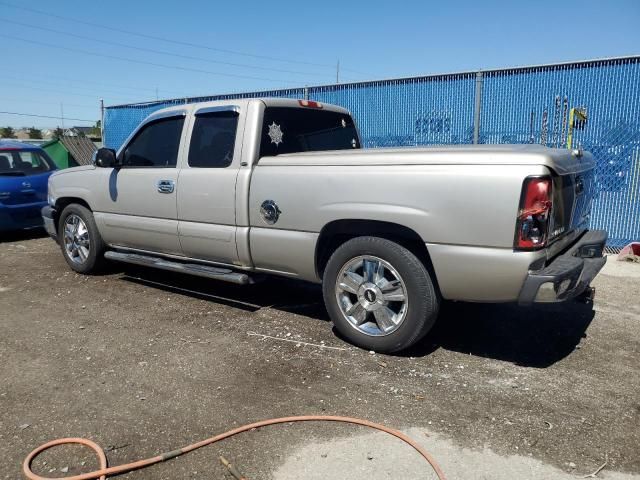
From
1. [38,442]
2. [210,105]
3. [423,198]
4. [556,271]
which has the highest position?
[210,105]

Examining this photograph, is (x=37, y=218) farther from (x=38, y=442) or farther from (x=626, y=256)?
(x=626, y=256)

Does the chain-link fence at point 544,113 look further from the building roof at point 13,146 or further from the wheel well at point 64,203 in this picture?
the building roof at point 13,146

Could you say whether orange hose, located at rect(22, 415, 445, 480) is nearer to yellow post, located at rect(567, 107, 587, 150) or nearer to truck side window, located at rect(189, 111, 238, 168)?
truck side window, located at rect(189, 111, 238, 168)

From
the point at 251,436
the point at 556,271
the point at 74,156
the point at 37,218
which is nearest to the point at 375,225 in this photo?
the point at 556,271

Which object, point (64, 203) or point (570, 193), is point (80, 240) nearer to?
point (64, 203)

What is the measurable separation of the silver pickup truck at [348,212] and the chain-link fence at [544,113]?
3557 mm

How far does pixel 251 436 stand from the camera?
9.90ft

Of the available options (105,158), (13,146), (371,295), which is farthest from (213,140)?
(13,146)

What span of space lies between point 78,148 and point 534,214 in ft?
48.9

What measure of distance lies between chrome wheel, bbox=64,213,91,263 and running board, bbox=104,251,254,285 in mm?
533

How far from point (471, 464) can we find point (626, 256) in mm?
5809

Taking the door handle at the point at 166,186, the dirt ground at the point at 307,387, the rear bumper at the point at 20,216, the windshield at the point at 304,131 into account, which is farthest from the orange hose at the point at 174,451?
the rear bumper at the point at 20,216

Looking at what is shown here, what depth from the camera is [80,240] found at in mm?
6422

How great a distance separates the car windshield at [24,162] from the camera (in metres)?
9.27
